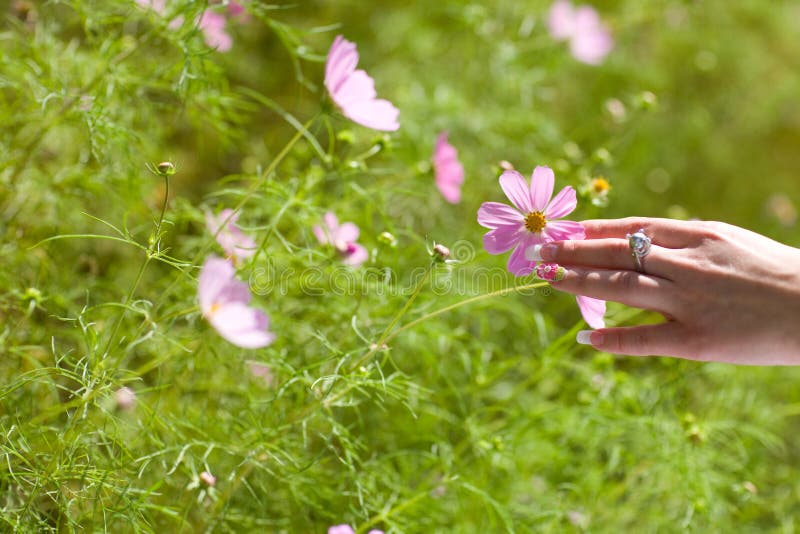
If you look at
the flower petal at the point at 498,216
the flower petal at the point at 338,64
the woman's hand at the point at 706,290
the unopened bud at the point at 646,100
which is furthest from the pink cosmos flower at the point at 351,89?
the unopened bud at the point at 646,100

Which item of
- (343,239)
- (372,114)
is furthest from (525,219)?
(343,239)

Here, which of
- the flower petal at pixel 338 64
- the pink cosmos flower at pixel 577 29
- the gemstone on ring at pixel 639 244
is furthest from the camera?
the pink cosmos flower at pixel 577 29

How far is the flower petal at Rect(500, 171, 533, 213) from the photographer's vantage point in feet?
Result: 2.19

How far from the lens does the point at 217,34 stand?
1109 millimetres

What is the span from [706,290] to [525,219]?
0.18 m

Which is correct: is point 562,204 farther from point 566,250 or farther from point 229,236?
point 229,236

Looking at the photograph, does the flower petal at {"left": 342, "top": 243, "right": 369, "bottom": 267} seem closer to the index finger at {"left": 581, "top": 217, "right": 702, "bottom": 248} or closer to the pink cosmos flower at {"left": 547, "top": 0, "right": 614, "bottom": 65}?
the index finger at {"left": 581, "top": 217, "right": 702, "bottom": 248}

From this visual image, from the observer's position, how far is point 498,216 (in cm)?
69

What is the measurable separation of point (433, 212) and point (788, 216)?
98 centimetres

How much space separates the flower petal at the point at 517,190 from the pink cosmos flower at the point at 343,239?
268mm

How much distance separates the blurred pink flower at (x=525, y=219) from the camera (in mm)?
672

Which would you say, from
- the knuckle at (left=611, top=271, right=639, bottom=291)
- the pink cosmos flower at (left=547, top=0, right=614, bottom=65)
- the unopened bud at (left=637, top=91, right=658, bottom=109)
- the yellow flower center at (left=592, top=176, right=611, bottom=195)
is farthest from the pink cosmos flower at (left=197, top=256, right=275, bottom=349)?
the pink cosmos flower at (left=547, top=0, right=614, bottom=65)

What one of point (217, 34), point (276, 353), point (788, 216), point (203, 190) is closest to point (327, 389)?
point (276, 353)

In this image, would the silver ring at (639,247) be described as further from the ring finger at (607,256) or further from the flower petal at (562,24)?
the flower petal at (562,24)
